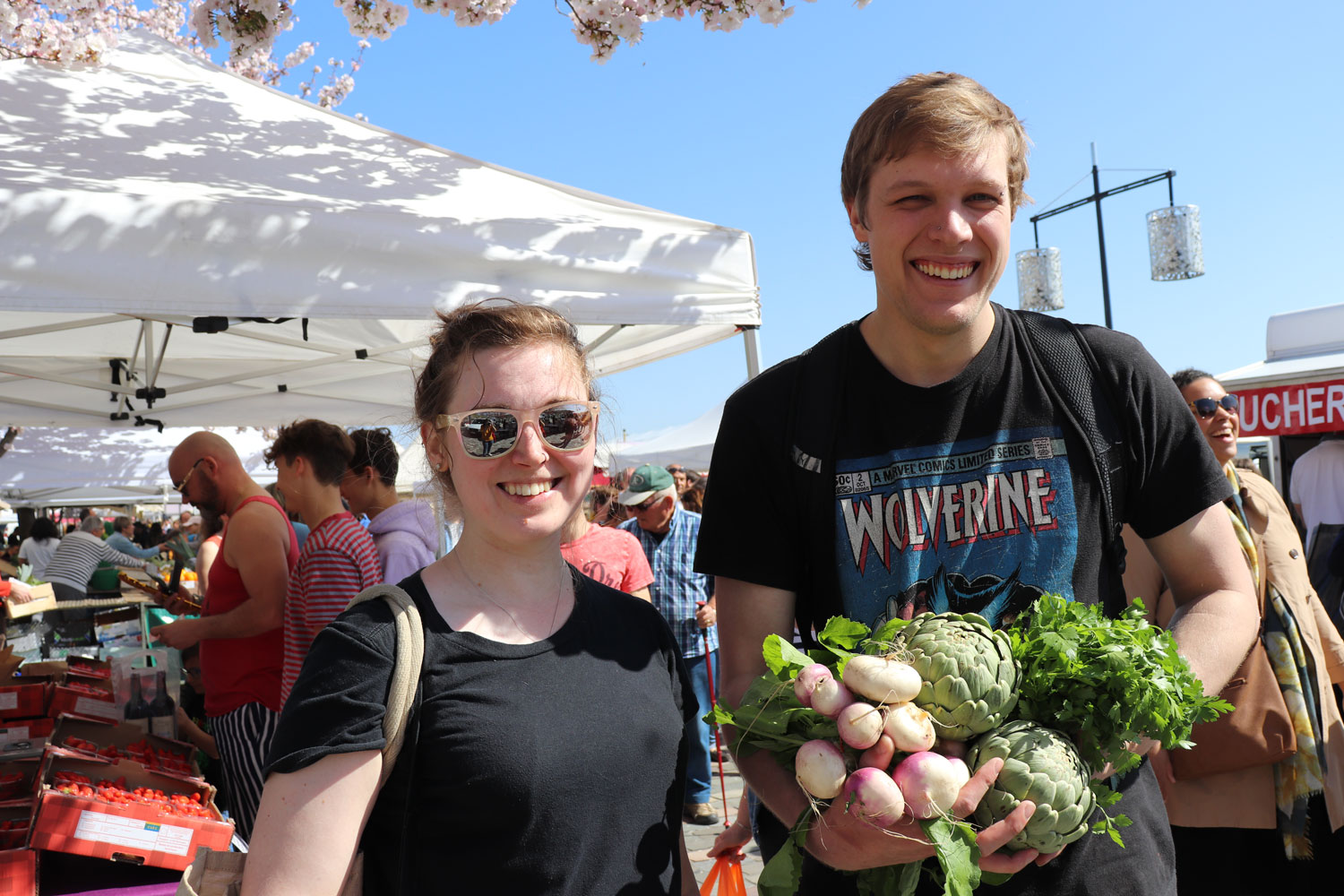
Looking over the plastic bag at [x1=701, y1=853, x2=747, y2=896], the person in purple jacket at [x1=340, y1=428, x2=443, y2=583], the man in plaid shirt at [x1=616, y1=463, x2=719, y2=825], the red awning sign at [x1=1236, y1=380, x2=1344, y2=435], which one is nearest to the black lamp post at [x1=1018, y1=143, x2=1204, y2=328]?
the red awning sign at [x1=1236, y1=380, x2=1344, y2=435]

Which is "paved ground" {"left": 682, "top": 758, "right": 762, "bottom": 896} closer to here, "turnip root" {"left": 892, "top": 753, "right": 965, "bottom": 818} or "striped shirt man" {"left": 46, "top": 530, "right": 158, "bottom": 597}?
"turnip root" {"left": 892, "top": 753, "right": 965, "bottom": 818}

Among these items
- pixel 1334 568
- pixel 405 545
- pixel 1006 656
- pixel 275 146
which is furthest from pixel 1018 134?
pixel 1334 568

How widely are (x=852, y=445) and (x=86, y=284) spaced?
7.12 ft

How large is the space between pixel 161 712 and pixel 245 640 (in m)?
0.59

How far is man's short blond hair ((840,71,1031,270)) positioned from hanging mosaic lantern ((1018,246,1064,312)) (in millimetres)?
12523

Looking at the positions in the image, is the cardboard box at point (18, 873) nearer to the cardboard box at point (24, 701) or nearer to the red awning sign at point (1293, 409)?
the cardboard box at point (24, 701)

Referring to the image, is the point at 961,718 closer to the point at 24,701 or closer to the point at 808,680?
the point at 808,680

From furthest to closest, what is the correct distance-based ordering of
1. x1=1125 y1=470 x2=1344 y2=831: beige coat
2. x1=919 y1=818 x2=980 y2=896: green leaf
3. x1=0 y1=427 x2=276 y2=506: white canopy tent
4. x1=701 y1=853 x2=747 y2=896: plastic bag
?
1. x1=0 y1=427 x2=276 y2=506: white canopy tent
2. x1=1125 y1=470 x2=1344 y2=831: beige coat
3. x1=701 y1=853 x2=747 y2=896: plastic bag
4. x1=919 y1=818 x2=980 y2=896: green leaf

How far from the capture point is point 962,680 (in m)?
1.44

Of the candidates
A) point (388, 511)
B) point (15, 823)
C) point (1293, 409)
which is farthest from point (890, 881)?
point (1293, 409)

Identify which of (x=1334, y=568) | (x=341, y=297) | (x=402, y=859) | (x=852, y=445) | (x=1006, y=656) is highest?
(x=341, y=297)

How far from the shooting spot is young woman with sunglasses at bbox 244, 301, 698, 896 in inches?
56.2

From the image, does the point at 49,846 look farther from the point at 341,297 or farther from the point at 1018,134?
the point at 1018,134

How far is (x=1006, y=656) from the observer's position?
150cm
